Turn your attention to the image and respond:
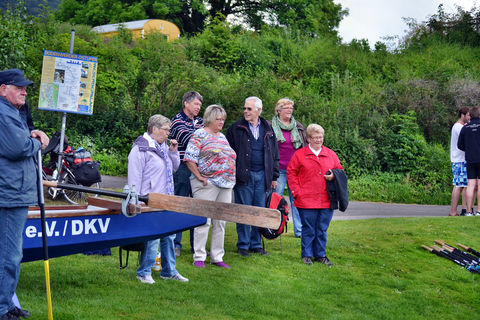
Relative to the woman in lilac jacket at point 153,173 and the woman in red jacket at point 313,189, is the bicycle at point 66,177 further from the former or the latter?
the woman in lilac jacket at point 153,173

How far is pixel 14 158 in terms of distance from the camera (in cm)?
479

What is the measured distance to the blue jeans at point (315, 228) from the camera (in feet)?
28.0

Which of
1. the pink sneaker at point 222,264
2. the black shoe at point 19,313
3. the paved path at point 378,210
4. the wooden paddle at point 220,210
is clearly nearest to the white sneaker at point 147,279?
the pink sneaker at point 222,264

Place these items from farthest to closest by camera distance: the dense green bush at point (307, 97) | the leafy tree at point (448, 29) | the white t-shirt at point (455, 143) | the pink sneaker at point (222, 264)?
the leafy tree at point (448, 29), the dense green bush at point (307, 97), the white t-shirt at point (455, 143), the pink sneaker at point (222, 264)

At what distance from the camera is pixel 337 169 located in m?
8.58

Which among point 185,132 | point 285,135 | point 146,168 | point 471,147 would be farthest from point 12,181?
point 471,147

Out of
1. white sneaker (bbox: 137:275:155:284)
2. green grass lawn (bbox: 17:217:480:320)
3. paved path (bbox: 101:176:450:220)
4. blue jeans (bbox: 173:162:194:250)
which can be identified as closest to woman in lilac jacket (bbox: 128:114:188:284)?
white sneaker (bbox: 137:275:155:284)

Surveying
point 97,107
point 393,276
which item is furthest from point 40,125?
point 393,276

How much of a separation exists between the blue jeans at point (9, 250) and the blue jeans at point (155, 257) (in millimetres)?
1833

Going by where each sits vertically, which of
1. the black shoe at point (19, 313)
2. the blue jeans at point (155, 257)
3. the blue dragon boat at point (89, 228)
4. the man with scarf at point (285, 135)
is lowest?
the black shoe at point (19, 313)

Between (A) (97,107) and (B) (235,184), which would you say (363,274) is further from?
(A) (97,107)

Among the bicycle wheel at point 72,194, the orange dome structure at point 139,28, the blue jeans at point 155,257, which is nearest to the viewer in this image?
the blue jeans at point 155,257

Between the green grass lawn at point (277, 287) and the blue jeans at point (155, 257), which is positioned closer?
the green grass lawn at point (277, 287)

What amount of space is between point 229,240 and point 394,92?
12.1m
